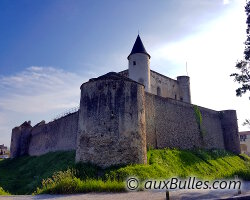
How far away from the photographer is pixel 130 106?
595 inches

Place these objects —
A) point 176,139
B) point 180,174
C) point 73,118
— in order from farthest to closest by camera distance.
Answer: point 73,118
point 176,139
point 180,174

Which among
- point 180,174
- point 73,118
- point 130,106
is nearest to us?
point 130,106

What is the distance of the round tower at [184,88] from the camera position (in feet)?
117

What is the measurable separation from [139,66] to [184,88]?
454 inches

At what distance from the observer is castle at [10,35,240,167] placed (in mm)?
14406

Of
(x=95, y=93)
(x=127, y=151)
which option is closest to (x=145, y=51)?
(x=95, y=93)

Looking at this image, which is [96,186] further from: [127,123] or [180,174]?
[180,174]

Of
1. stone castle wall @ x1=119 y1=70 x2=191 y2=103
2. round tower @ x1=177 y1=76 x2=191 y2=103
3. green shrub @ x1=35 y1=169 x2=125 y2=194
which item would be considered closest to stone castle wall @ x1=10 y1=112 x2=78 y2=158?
stone castle wall @ x1=119 y1=70 x2=191 y2=103

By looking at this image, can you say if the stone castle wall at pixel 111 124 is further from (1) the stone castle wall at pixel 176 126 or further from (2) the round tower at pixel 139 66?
(2) the round tower at pixel 139 66

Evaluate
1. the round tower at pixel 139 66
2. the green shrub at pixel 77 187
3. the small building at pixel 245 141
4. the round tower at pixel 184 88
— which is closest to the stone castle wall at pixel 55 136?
the round tower at pixel 139 66

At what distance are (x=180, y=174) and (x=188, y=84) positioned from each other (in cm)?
2175

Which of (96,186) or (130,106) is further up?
(130,106)

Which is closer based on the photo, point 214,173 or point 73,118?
point 214,173

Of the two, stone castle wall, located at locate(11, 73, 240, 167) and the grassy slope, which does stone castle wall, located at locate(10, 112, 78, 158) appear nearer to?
stone castle wall, located at locate(11, 73, 240, 167)
